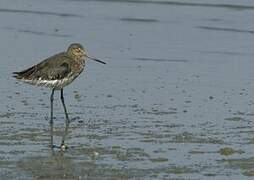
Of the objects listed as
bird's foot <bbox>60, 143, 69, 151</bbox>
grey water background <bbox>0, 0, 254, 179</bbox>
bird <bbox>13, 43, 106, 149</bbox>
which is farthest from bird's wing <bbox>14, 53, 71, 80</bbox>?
bird's foot <bbox>60, 143, 69, 151</bbox>

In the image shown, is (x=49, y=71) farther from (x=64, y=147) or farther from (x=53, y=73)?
(x=64, y=147)

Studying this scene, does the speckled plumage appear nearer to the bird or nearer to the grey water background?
the bird

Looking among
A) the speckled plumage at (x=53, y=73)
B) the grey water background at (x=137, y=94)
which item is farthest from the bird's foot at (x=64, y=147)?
the speckled plumage at (x=53, y=73)

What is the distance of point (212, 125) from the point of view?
11000 mm

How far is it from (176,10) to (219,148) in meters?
10.7

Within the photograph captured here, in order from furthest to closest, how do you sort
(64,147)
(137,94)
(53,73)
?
(137,94), (53,73), (64,147)

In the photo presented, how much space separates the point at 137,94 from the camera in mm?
12750

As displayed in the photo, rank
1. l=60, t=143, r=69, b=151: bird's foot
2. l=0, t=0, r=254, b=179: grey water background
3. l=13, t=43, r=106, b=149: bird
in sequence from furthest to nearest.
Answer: l=13, t=43, r=106, b=149: bird → l=60, t=143, r=69, b=151: bird's foot → l=0, t=0, r=254, b=179: grey water background

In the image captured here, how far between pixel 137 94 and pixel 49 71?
1.64 meters

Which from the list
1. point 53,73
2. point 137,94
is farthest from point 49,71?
point 137,94

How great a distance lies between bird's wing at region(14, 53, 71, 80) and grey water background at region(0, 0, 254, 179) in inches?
16.3

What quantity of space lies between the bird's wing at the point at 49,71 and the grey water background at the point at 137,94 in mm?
414

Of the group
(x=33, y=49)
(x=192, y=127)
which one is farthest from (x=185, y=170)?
(x=33, y=49)

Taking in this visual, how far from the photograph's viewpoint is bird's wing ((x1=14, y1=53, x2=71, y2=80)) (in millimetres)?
11469
